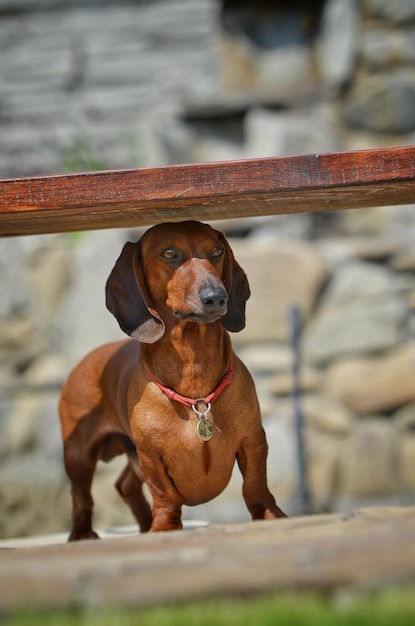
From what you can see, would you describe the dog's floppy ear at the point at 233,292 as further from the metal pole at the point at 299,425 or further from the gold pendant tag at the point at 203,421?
the metal pole at the point at 299,425

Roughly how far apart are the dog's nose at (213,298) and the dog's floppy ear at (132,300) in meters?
0.26

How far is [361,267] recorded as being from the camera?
27.0ft

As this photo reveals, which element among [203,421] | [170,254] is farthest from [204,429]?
[170,254]

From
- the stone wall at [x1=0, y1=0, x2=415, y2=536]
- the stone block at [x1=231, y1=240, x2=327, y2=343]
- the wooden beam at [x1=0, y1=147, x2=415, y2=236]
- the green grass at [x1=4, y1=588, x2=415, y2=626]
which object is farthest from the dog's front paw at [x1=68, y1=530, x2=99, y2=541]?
the stone block at [x1=231, y1=240, x2=327, y2=343]

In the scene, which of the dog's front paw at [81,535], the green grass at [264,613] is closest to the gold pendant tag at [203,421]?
the dog's front paw at [81,535]

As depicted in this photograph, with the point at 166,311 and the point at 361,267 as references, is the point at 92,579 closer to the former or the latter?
the point at 166,311

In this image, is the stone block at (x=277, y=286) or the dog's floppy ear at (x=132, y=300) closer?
the dog's floppy ear at (x=132, y=300)

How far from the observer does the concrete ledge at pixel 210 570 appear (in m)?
2.09

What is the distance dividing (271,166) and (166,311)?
2.04ft

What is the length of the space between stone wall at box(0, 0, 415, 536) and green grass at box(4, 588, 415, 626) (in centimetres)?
520

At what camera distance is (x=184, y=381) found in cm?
326

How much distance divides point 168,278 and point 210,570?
128 centimetres

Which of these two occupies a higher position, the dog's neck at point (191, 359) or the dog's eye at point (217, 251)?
the dog's eye at point (217, 251)

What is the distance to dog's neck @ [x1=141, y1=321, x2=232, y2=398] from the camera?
3.26 metres
